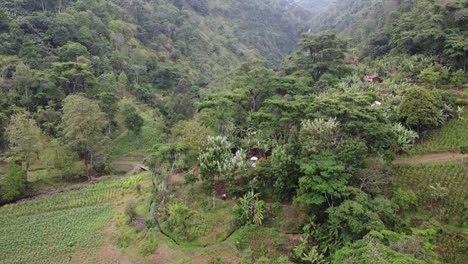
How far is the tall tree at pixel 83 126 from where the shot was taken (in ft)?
105

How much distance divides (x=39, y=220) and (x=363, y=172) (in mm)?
20740

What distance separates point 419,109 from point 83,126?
25.9 metres

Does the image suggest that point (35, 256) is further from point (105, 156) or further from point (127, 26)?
point (127, 26)

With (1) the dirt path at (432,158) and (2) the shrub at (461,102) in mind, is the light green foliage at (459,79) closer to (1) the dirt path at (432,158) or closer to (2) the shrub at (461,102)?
(2) the shrub at (461,102)

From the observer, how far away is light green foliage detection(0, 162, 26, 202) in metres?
27.9

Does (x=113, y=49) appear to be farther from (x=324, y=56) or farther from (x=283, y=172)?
(x=283, y=172)

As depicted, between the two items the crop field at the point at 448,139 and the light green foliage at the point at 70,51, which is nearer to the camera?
the crop field at the point at 448,139

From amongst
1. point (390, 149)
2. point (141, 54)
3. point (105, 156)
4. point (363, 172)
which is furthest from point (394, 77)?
point (141, 54)

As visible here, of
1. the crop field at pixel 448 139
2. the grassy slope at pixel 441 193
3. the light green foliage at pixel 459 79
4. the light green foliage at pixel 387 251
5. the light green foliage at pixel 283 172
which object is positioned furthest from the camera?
the light green foliage at pixel 459 79

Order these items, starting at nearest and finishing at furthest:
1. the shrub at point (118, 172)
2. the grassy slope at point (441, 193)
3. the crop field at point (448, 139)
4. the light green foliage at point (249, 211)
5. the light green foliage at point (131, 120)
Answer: the grassy slope at point (441, 193)
the light green foliage at point (249, 211)
the crop field at point (448, 139)
the shrub at point (118, 172)
the light green foliage at point (131, 120)

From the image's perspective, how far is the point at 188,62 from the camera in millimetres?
71750

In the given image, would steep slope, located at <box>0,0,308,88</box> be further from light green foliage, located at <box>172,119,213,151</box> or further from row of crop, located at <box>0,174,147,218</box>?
light green foliage, located at <box>172,119,213,151</box>

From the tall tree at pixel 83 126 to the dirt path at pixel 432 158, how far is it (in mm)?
24184

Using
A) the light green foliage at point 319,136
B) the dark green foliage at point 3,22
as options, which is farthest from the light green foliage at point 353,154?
the dark green foliage at point 3,22
